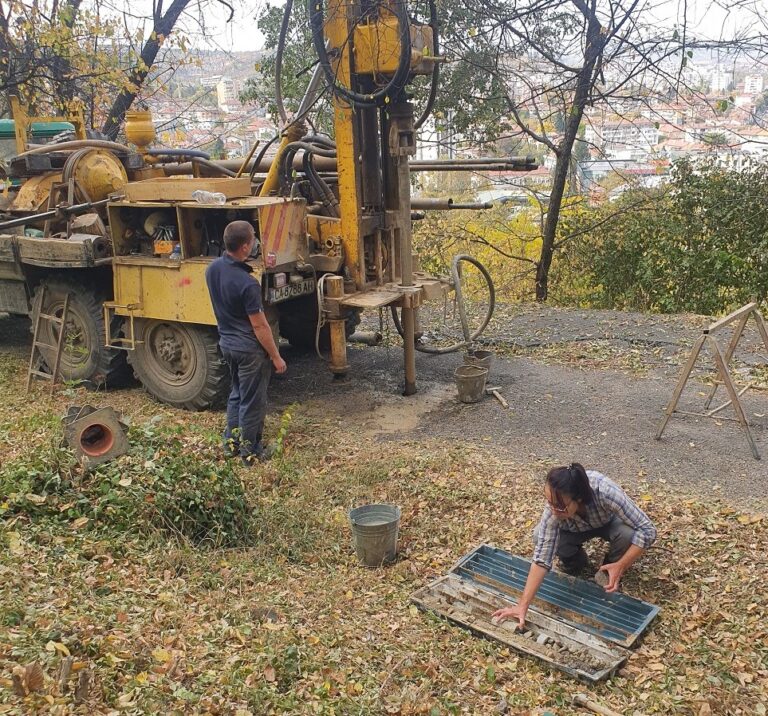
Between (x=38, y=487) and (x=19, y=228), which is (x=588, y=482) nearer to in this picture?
(x=38, y=487)

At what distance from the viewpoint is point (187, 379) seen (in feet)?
24.1

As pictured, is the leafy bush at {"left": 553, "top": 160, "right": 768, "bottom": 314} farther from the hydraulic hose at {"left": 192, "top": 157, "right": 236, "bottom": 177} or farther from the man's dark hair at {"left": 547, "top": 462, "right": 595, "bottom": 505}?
the man's dark hair at {"left": 547, "top": 462, "right": 595, "bottom": 505}

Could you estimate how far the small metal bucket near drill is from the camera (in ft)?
23.9

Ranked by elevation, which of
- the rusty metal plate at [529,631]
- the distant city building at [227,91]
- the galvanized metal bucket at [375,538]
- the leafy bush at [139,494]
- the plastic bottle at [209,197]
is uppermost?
the distant city building at [227,91]

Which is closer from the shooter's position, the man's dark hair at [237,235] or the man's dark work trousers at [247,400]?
the man's dark hair at [237,235]

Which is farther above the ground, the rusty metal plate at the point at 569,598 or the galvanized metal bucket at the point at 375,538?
the galvanized metal bucket at the point at 375,538

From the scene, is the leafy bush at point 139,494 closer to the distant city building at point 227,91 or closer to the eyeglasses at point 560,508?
the eyeglasses at point 560,508

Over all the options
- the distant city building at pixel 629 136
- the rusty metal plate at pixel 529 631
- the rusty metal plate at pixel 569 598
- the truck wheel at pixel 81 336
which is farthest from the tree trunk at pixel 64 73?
the rusty metal plate at pixel 529 631

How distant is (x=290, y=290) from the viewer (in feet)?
23.0

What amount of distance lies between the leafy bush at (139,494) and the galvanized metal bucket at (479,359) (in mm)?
3151

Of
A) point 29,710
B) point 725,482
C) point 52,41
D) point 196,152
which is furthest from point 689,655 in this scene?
point 52,41

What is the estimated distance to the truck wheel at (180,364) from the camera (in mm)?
7133

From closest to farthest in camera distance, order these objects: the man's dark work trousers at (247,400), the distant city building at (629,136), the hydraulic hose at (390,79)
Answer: the man's dark work trousers at (247,400) → the hydraulic hose at (390,79) → the distant city building at (629,136)

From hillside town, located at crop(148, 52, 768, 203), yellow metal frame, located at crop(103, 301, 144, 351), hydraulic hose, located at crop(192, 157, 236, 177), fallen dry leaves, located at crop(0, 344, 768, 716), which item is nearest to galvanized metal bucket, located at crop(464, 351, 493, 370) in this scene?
A: fallen dry leaves, located at crop(0, 344, 768, 716)
